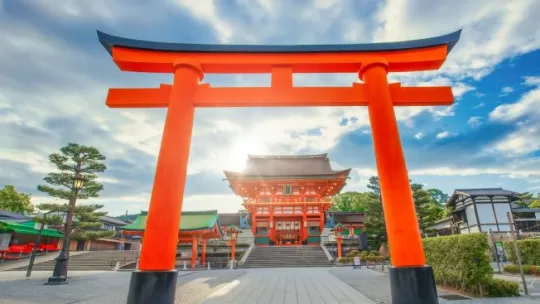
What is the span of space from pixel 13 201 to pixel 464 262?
4719cm

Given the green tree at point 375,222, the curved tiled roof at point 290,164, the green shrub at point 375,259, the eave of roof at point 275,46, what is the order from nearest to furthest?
1. the eave of roof at point 275,46
2. the green shrub at point 375,259
3. the green tree at point 375,222
4. the curved tiled roof at point 290,164

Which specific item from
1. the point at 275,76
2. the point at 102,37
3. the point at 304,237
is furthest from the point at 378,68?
the point at 304,237

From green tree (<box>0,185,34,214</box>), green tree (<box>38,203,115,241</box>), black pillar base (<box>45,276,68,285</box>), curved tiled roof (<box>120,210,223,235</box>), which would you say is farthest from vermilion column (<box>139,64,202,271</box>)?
green tree (<box>0,185,34,214</box>)

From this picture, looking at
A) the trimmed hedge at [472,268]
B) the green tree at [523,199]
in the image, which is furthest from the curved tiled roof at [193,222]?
the green tree at [523,199]

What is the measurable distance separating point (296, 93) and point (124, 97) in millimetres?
3394

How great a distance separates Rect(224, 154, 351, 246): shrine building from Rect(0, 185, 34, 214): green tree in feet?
101

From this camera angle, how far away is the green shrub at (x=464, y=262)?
6414mm

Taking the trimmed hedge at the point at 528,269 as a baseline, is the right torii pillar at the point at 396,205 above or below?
above

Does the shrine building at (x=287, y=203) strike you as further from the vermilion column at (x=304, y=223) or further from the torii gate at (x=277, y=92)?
the torii gate at (x=277, y=92)

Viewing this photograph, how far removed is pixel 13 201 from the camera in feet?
111

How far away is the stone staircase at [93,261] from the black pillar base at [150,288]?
1846 centimetres

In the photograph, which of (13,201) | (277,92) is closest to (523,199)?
(277,92)

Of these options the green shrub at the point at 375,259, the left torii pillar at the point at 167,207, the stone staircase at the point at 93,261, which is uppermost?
the left torii pillar at the point at 167,207

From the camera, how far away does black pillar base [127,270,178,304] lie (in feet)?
12.4
